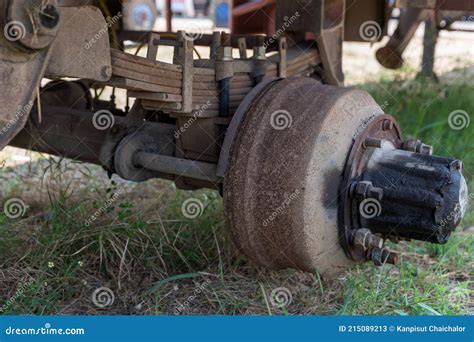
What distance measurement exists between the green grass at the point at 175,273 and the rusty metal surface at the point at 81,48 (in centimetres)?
89

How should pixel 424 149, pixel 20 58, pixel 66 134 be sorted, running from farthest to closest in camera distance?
1. pixel 66 134
2. pixel 424 149
3. pixel 20 58

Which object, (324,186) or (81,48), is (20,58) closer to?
(81,48)

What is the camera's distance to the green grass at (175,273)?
268 cm

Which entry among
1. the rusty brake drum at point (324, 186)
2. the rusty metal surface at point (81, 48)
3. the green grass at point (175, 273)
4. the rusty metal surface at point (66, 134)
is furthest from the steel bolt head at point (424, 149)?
the rusty metal surface at point (66, 134)

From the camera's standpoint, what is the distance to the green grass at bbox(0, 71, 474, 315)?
8.79ft

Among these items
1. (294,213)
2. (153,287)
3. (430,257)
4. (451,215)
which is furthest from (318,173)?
(430,257)

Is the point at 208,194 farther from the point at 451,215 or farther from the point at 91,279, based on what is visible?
the point at 451,215

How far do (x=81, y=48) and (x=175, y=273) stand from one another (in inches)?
45.2

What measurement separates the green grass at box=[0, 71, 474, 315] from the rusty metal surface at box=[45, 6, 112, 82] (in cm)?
89

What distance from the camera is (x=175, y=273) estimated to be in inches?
115

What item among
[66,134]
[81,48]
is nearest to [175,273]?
[66,134]

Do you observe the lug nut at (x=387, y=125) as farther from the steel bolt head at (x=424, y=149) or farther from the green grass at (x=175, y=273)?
the green grass at (x=175, y=273)

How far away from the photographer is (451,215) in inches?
92.8

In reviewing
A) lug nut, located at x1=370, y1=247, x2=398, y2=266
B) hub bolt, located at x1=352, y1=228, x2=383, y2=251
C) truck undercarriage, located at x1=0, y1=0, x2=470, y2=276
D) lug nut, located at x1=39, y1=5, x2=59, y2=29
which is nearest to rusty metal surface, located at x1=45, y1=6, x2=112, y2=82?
truck undercarriage, located at x1=0, y1=0, x2=470, y2=276
